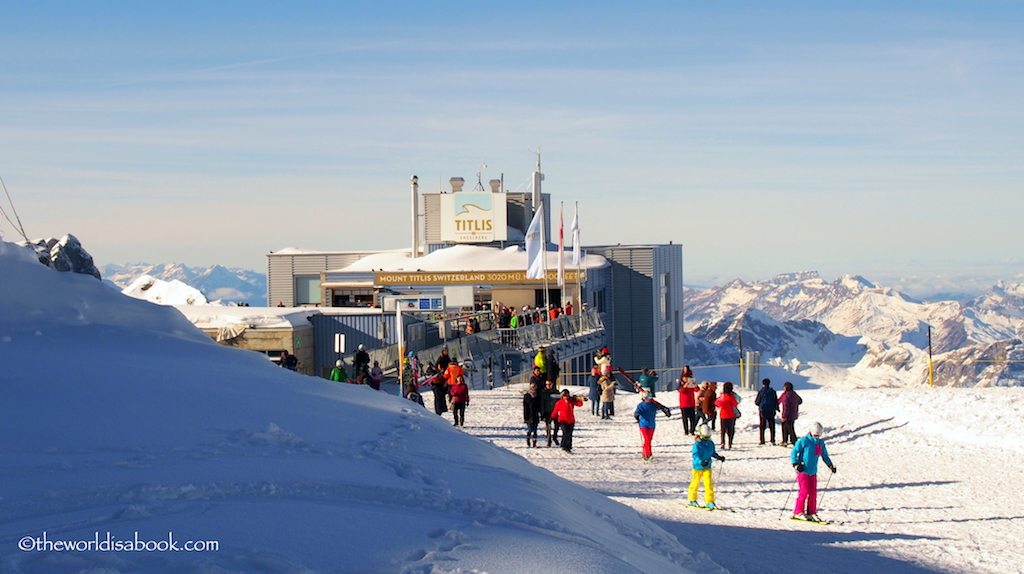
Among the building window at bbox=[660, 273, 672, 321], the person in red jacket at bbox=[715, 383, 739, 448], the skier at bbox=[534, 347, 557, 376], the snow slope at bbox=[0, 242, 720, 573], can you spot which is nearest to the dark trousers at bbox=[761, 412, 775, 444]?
the person in red jacket at bbox=[715, 383, 739, 448]

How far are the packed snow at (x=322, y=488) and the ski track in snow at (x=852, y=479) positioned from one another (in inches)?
2.2

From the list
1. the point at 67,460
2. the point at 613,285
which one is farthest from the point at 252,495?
the point at 613,285

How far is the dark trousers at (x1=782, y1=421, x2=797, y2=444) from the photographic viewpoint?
647 inches

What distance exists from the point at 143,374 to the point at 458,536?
13.1ft

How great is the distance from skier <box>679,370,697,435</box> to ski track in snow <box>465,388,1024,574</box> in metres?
0.31

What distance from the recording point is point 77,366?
8172 millimetres

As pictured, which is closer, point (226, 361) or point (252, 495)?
point (252, 495)

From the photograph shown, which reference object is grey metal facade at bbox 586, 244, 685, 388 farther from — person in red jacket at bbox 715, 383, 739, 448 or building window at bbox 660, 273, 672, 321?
person in red jacket at bbox 715, 383, 739, 448

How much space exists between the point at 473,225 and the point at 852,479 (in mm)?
38987

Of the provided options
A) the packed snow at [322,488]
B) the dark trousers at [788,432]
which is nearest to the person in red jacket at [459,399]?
the packed snow at [322,488]

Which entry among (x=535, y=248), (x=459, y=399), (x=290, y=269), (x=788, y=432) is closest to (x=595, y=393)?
(x=459, y=399)

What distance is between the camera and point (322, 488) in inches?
255

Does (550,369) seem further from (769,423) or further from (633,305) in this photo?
(633,305)

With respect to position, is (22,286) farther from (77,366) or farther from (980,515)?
(980,515)
